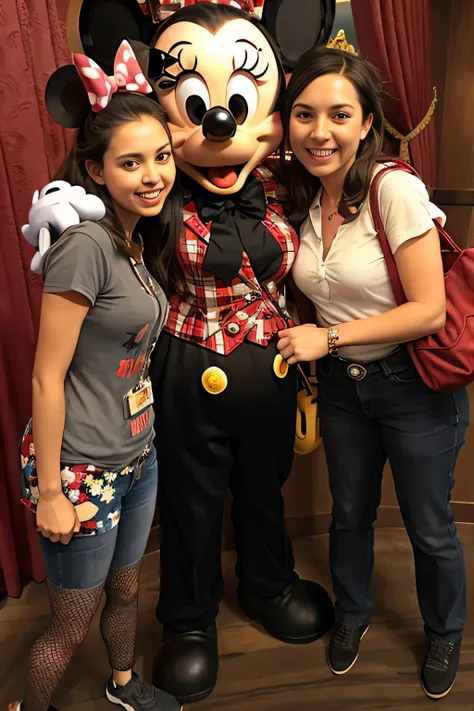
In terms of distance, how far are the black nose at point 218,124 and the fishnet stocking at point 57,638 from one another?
937 millimetres

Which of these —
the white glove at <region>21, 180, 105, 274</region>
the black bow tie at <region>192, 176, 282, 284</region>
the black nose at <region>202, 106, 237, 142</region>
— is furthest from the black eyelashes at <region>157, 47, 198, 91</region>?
the white glove at <region>21, 180, 105, 274</region>

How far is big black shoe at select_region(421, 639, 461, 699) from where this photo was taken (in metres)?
1.56

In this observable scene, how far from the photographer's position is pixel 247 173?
1.34 metres

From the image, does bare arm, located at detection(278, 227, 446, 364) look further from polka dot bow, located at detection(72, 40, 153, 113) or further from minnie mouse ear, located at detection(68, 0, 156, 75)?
minnie mouse ear, located at detection(68, 0, 156, 75)

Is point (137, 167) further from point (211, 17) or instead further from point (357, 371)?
point (357, 371)

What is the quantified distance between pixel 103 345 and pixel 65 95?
1.52 feet

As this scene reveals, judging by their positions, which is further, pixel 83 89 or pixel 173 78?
pixel 173 78

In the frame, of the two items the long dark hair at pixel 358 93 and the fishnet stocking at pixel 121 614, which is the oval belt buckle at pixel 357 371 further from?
the fishnet stocking at pixel 121 614

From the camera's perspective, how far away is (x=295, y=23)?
1383 millimetres

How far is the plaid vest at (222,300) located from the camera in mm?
1328

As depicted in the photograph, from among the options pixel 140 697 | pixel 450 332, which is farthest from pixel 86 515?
pixel 450 332

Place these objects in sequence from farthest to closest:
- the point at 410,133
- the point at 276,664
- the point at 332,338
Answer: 1. the point at 410,133
2. the point at 276,664
3. the point at 332,338

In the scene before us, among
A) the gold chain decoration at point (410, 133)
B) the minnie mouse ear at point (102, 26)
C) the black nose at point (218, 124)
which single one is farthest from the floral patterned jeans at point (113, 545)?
the gold chain decoration at point (410, 133)

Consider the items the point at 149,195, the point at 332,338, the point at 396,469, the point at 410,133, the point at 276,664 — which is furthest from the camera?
the point at 410,133
